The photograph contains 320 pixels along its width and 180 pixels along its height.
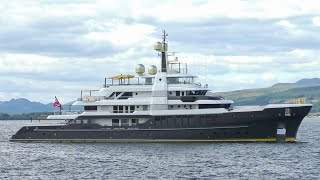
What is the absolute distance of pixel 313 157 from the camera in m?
60.2

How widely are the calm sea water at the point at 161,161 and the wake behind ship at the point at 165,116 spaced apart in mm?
1399

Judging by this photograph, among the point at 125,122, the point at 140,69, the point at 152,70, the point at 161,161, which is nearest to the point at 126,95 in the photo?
the point at 125,122

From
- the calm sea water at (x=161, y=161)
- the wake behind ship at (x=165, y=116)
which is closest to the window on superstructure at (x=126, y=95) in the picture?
the wake behind ship at (x=165, y=116)

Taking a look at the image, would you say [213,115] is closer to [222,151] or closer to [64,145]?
[222,151]

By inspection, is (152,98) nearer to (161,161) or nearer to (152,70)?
(152,70)

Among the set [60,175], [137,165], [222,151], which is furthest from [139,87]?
[60,175]

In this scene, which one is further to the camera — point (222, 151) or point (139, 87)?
point (139, 87)

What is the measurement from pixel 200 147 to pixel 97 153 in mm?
10403

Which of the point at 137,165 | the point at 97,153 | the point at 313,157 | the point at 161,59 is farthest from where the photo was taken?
the point at 161,59

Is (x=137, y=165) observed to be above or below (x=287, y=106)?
below

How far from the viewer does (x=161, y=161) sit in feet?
186

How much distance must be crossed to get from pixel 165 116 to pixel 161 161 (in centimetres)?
1403

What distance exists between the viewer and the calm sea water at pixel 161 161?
49.5m

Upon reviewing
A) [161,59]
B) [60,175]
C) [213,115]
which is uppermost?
[161,59]
